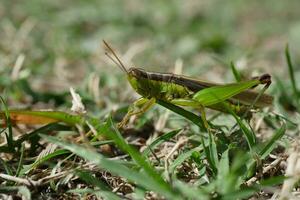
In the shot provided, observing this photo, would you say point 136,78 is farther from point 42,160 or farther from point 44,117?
point 42,160

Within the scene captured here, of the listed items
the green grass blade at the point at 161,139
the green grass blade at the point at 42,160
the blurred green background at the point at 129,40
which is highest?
the blurred green background at the point at 129,40

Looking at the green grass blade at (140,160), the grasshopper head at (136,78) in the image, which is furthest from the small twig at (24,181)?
the grasshopper head at (136,78)

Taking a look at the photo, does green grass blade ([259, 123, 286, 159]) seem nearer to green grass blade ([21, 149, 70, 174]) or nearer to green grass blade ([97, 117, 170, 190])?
green grass blade ([97, 117, 170, 190])

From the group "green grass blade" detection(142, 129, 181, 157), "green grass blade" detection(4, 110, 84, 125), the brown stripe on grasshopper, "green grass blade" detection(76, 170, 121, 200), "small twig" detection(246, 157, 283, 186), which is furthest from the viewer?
the brown stripe on grasshopper

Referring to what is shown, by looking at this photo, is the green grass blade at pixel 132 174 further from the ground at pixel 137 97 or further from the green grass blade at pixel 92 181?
the green grass blade at pixel 92 181

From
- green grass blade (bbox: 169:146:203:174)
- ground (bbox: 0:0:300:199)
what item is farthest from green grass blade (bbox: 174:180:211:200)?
green grass blade (bbox: 169:146:203:174)
